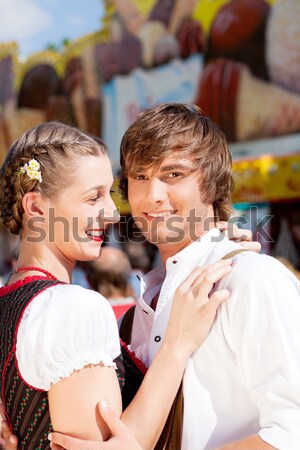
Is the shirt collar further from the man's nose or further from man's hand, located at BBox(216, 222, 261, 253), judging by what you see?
the man's nose

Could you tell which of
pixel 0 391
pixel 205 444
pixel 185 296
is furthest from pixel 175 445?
pixel 0 391

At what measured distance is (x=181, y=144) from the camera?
184 centimetres

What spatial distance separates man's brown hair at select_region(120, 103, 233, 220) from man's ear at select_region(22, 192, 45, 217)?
332 millimetres

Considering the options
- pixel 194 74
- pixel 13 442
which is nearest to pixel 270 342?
pixel 13 442

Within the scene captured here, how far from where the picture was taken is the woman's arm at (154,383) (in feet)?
4.80

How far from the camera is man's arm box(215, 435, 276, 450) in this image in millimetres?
1413

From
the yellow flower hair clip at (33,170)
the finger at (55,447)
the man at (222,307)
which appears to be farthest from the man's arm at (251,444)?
the yellow flower hair clip at (33,170)

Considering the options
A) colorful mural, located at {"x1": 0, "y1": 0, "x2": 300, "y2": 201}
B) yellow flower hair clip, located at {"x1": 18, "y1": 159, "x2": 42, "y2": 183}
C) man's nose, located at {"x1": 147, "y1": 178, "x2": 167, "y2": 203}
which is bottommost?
colorful mural, located at {"x1": 0, "y1": 0, "x2": 300, "y2": 201}

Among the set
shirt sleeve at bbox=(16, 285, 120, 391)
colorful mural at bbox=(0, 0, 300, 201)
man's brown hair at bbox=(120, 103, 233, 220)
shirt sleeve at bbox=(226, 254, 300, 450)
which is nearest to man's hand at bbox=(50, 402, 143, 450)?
shirt sleeve at bbox=(16, 285, 120, 391)

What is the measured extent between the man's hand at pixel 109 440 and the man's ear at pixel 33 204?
0.61 metres

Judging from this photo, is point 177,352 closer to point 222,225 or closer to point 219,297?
point 219,297

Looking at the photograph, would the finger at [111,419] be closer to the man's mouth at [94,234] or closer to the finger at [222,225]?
the man's mouth at [94,234]

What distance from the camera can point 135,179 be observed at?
195 cm

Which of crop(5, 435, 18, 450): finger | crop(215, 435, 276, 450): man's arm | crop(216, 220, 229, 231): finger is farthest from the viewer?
crop(216, 220, 229, 231): finger
